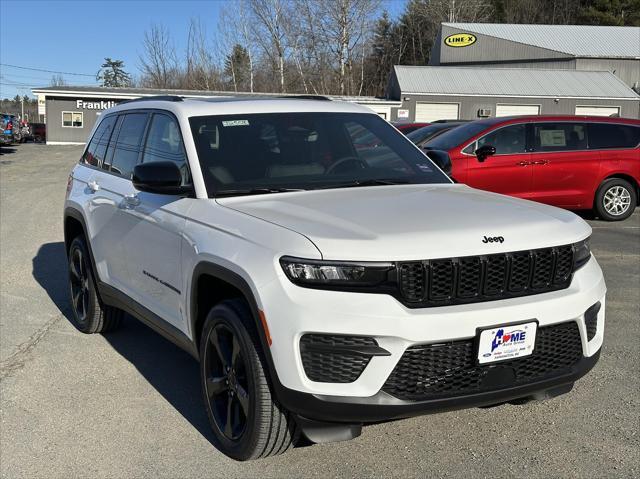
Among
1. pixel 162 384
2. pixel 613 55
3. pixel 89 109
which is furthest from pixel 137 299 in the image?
pixel 613 55

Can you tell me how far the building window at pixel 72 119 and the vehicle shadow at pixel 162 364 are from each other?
1517 inches

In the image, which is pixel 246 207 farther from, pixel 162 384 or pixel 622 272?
pixel 622 272

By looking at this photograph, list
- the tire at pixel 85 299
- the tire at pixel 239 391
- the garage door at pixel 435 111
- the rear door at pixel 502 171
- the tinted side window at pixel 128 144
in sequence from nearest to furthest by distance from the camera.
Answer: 1. the tire at pixel 239 391
2. the tinted side window at pixel 128 144
3. the tire at pixel 85 299
4. the rear door at pixel 502 171
5. the garage door at pixel 435 111

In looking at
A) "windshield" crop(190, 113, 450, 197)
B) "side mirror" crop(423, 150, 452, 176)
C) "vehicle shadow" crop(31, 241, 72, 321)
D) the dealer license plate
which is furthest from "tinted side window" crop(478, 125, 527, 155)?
the dealer license plate

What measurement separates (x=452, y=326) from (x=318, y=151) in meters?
1.81

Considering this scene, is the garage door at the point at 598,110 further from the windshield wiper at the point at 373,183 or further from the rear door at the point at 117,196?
the windshield wiper at the point at 373,183

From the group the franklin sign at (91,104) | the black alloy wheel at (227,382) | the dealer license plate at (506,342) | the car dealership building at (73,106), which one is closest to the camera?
the dealer license plate at (506,342)

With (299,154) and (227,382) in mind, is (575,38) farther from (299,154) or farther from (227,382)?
(227,382)

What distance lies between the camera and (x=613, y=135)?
11.7 m

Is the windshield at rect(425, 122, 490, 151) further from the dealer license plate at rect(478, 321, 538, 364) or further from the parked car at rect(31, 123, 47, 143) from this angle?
the parked car at rect(31, 123, 47, 143)

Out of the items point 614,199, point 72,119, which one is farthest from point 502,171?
point 72,119

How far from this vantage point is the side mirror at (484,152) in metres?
10.8

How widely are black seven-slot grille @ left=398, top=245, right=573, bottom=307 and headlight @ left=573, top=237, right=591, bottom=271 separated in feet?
0.50

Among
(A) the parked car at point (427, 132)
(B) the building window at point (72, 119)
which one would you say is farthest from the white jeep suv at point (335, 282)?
(B) the building window at point (72, 119)
